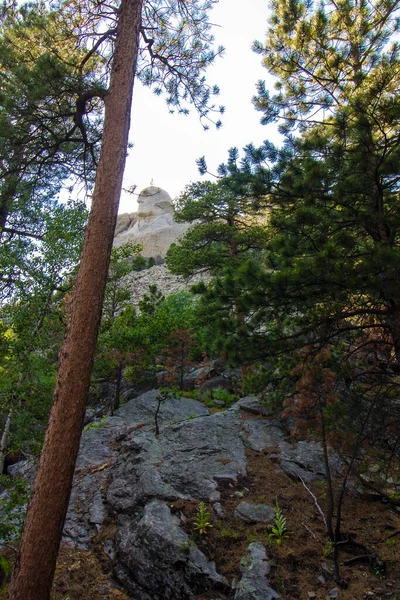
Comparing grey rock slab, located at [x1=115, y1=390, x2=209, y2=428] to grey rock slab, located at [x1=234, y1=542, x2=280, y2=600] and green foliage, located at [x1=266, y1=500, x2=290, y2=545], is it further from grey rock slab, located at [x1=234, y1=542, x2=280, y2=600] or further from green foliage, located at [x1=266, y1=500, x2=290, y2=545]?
grey rock slab, located at [x1=234, y1=542, x2=280, y2=600]

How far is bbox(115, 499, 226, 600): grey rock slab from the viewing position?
14.5ft

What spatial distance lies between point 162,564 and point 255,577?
1130mm

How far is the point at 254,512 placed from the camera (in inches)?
225

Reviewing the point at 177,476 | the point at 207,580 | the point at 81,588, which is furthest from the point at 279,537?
the point at 81,588

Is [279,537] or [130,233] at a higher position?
[130,233]

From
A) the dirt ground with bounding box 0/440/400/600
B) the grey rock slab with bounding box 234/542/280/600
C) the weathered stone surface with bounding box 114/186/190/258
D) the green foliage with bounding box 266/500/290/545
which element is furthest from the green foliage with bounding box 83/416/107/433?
the weathered stone surface with bounding box 114/186/190/258

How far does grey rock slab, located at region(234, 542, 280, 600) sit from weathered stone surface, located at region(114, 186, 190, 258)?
3889 centimetres

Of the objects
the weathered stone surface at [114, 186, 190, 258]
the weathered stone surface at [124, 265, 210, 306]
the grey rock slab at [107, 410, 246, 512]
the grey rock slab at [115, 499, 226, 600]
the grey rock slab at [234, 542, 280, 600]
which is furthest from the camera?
the weathered stone surface at [114, 186, 190, 258]

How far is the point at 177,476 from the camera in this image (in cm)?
655

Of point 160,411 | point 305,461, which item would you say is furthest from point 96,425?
point 305,461

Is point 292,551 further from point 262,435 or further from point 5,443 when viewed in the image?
point 5,443

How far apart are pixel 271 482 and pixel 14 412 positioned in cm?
450

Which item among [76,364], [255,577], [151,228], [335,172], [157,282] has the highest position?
[151,228]

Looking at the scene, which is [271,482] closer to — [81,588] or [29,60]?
[81,588]
